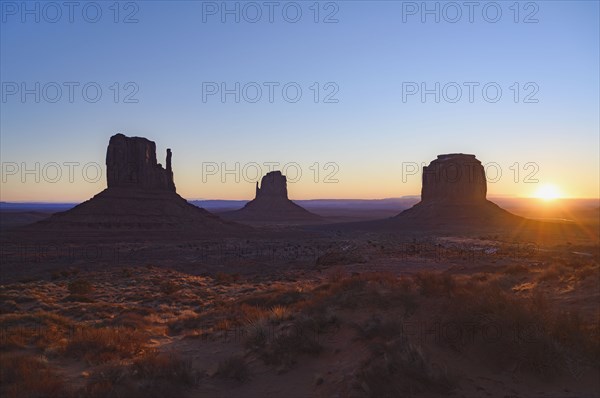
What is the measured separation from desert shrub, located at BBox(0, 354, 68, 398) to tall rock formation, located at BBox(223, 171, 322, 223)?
129 metres

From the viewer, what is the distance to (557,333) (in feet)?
24.3

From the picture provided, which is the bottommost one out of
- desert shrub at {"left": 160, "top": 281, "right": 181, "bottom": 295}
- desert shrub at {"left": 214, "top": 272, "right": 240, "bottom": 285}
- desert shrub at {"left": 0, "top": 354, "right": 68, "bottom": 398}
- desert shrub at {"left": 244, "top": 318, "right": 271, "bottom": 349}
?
desert shrub at {"left": 214, "top": 272, "right": 240, "bottom": 285}

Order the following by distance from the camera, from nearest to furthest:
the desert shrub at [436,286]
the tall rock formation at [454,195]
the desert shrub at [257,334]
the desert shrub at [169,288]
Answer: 1. the desert shrub at [257,334]
2. the desert shrub at [436,286]
3. the desert shrub at [169,288]
4. the tall rock formation at [454,195]

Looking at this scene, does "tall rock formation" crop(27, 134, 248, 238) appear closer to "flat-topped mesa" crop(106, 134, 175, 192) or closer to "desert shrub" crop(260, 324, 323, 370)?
"flat-topped mesa" crop(106, 134, 175, 192)

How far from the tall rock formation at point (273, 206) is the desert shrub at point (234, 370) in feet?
422

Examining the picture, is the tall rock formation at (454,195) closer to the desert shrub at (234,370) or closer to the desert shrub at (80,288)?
the desert shrub at (80,288)

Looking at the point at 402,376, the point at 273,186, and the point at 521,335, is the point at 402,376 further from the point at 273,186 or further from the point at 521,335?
the point at 273,186

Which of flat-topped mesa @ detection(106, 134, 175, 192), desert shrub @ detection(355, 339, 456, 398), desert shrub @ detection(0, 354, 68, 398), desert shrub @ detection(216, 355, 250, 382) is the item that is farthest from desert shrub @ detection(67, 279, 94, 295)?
flat-topped mesa @ detection(106, 134, 175, 192)

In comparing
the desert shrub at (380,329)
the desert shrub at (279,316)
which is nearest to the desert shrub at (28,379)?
the desert shrub at (279,316)

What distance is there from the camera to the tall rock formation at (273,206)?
464 ft

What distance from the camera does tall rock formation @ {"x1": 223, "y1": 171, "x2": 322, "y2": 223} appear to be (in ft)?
464

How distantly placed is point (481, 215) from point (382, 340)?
9562 cm

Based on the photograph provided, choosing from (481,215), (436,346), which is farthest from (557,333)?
(481,215)

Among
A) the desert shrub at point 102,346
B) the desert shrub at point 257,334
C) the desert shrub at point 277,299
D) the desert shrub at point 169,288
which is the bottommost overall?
the desert shrub at point 169,288
